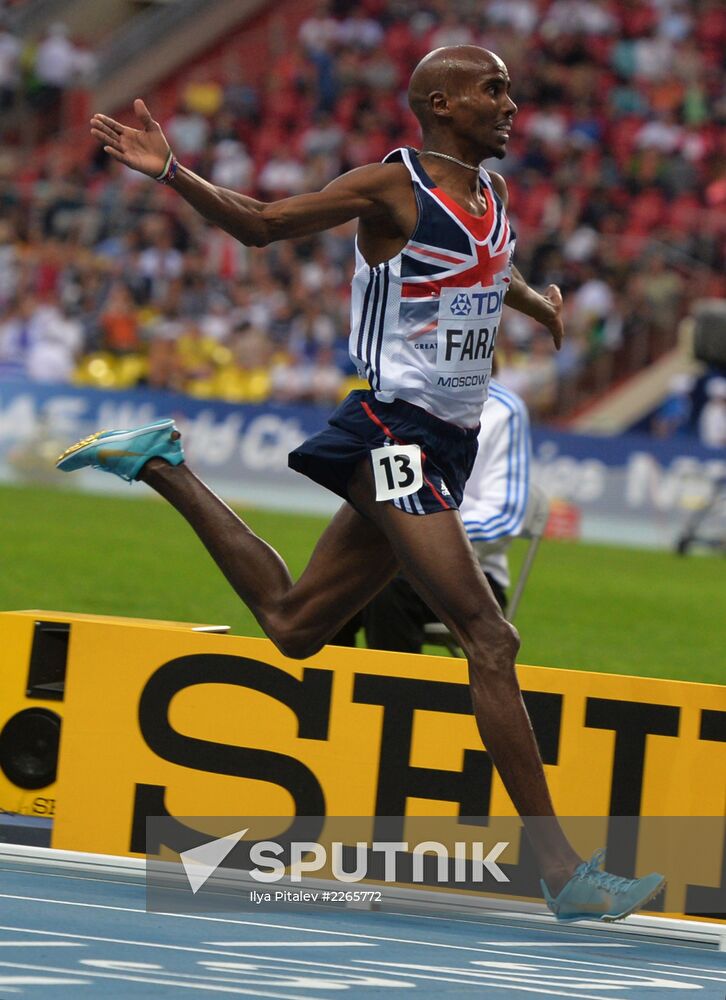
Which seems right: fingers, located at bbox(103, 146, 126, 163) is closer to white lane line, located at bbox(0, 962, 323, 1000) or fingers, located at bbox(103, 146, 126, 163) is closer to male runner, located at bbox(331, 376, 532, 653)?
white lane line, located at bbox(0, 962, 323, 1000)

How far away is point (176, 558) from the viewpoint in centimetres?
1509

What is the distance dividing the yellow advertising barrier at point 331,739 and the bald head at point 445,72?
5.32 ft

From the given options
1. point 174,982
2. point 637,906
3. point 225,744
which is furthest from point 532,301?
point 174,982

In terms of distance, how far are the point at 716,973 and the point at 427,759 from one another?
3.74 ft

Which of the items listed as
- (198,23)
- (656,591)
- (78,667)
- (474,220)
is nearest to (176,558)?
(656,591)

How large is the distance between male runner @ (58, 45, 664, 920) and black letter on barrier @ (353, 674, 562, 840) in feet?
1.27

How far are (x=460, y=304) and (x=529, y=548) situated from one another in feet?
8.62

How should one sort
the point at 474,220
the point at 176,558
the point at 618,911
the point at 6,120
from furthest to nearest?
the point at 6,120
the point at 176,558
the point at 474,220
the point at 618,911

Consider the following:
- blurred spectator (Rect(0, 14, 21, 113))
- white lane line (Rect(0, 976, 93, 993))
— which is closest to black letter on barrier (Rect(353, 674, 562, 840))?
white lane line (Rect(0, 976, 93, 993))

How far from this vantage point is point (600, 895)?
14.4ft

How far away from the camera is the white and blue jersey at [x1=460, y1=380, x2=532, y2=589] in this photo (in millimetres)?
6559

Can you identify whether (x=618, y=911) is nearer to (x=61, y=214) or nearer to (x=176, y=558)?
(x=176, y=558)

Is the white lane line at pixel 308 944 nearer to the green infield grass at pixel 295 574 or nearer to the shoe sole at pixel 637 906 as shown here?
the shoe sole at pixel 637 906

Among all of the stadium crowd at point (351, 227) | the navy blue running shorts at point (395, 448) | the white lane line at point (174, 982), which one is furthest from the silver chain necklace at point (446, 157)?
the stadium crowd at point (351, 227)
